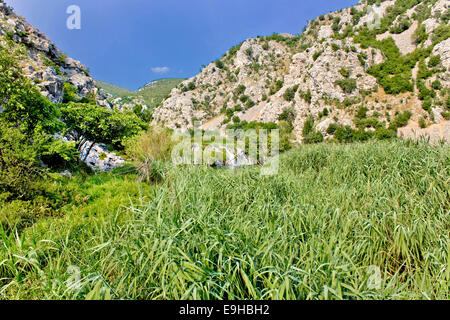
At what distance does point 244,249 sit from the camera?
1.55 meters

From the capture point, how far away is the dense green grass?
4.09ft

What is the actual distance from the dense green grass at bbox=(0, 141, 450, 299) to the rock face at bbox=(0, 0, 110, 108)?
20.5 feet

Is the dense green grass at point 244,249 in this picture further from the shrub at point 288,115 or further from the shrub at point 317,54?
the shrub at point 317,54

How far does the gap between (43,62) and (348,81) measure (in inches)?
1526

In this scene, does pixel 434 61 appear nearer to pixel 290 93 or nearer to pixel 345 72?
pixel 345 72

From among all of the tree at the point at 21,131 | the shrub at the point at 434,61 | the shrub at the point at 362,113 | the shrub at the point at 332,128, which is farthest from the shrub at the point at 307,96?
the tree at the point at 21,131

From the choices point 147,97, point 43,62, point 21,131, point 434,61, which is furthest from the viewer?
point 147,97

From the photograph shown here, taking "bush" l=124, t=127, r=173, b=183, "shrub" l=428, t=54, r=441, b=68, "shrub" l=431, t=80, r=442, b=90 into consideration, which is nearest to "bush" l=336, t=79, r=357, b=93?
"shrub" l=431, t=80, r=442, b=90

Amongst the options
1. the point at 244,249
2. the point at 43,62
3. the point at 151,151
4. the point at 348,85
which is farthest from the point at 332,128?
the point at 43,62

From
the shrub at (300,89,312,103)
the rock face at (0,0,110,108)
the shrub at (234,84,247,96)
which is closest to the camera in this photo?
the rock face at (0,0,110,108)

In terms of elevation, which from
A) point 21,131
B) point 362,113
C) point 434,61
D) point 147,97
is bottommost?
point 21,131

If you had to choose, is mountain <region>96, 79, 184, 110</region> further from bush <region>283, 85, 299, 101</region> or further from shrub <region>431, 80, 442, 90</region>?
shrub <region>431, 80, 442, 90</region>

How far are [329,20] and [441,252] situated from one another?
2702 inches
